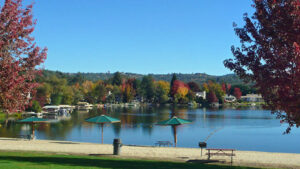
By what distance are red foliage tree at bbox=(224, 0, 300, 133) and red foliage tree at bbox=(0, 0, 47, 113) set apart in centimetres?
763

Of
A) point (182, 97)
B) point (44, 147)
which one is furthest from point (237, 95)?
point (44, 147)

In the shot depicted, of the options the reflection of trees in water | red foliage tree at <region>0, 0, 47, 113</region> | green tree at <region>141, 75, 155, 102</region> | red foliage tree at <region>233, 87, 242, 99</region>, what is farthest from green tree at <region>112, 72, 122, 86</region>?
red foliage tree at <region>0, 0, 47, 113</region>

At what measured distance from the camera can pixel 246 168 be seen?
14320mm

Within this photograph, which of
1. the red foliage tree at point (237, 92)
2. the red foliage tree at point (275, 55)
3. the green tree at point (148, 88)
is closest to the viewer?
the red foliage tree at point (275, 55)

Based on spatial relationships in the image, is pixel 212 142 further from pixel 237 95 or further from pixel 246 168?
pixel 237 95

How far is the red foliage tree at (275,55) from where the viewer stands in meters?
9.64

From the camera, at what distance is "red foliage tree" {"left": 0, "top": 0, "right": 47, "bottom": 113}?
12.3 m

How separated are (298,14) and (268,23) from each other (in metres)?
1.08

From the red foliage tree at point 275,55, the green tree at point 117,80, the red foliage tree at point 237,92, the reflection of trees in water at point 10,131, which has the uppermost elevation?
the green tree at point 117,80

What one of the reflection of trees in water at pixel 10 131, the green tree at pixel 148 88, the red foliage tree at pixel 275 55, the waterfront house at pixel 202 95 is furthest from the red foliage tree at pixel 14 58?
the waterfront house at pixel 202 95

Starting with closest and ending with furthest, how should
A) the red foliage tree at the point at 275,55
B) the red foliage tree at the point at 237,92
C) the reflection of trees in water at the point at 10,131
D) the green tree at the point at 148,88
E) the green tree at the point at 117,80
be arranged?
the red foliage tree at the point at 275,55 < the reflection of trees in water at the point at 10,131 < the green tree at the point at 148,88 < the green tree at the point at 117,80 < the red foliage tree at the point at 237,92

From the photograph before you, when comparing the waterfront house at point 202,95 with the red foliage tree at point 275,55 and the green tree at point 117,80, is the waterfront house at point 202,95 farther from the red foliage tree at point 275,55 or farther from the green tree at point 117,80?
the red foliage tree at point 275,55

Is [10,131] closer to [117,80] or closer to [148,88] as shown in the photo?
[148,88]

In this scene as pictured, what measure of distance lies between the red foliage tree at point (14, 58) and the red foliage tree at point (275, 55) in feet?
25.0
